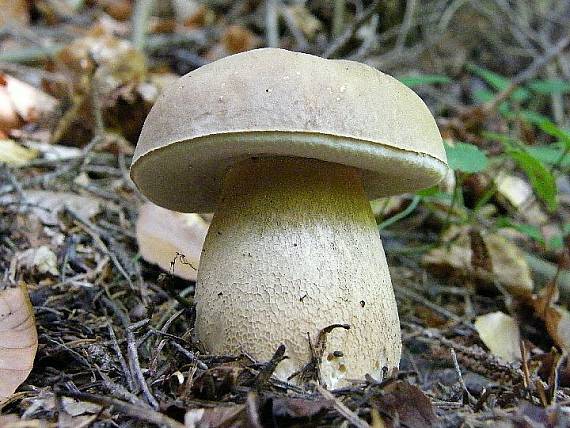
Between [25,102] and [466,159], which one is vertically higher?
[25,102]

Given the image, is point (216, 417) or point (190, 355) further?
point (190, 355)

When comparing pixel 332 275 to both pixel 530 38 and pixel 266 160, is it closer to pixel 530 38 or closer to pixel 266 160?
pixel 266 160

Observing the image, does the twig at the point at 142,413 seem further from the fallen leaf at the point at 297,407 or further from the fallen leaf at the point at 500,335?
the fallen leaf at the point at 500,335

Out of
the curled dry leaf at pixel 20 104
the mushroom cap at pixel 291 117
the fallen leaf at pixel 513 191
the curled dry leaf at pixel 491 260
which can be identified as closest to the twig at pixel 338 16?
the fallen leaf at pixel 513 191

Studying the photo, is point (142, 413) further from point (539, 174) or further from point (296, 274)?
point (539, 174)

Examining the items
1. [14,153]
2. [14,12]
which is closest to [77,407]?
[14,153]

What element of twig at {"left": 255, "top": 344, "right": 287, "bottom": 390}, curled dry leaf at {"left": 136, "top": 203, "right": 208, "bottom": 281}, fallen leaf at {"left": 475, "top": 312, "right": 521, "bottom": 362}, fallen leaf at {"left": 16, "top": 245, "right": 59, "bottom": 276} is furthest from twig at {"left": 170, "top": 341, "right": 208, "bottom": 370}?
fallen leaf at {"left": 475, "top": 312, "right": 521, "bottom": 362}
